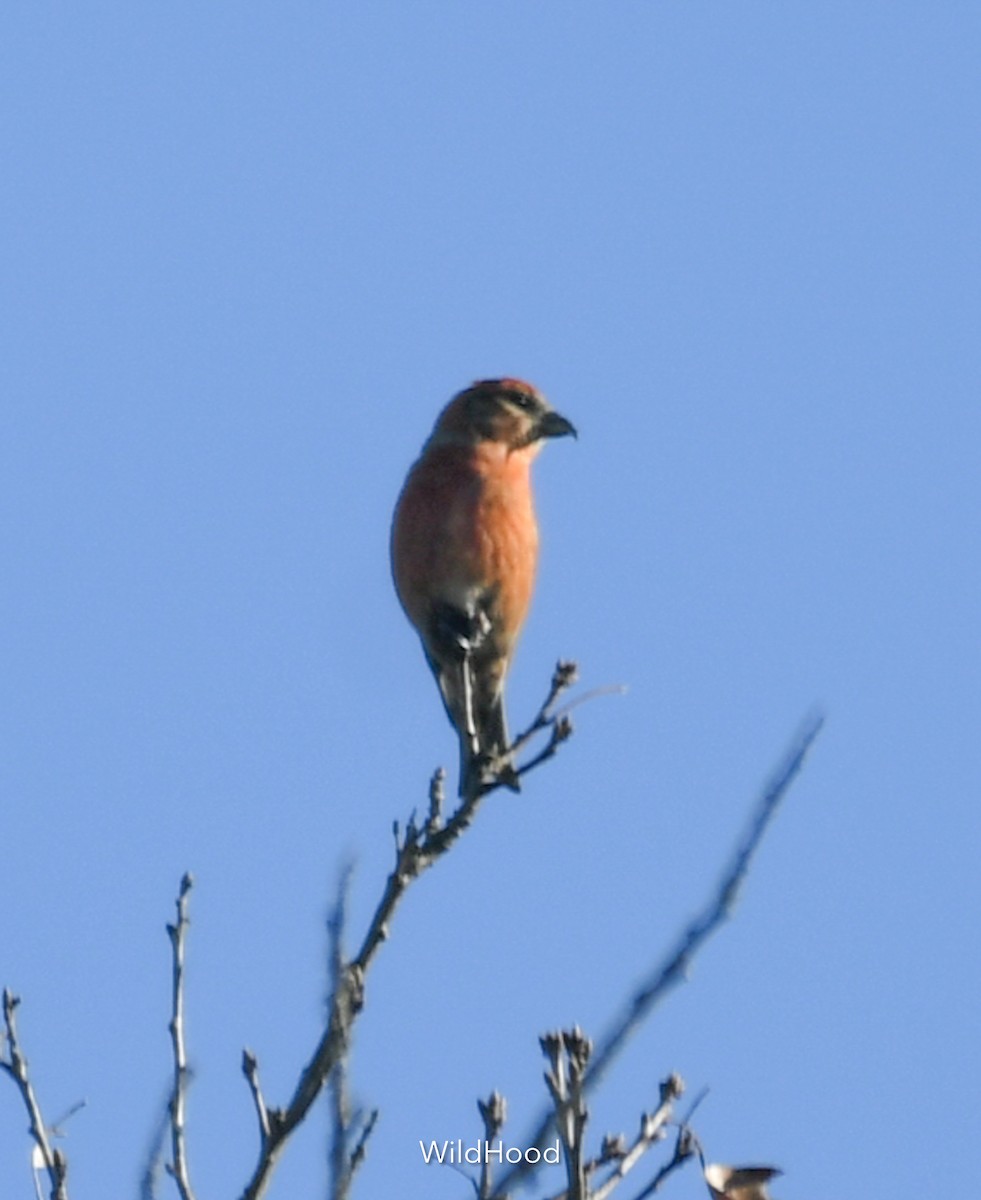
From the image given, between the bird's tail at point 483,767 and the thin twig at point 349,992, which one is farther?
the bird's tail at point 483,767

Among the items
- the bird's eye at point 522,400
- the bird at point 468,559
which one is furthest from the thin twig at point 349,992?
the bird's eye at point 522,400

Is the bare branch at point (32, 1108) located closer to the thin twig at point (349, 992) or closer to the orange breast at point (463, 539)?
the thin twig at point (349, 992)

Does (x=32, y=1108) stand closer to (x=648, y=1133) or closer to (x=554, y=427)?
(x=648, y=1133)

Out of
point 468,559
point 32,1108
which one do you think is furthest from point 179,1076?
point 468,559

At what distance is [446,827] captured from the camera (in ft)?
15.4

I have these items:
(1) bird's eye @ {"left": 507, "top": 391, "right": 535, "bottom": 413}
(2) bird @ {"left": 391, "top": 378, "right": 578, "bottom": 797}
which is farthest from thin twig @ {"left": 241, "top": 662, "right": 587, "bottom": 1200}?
(1) bird's eye @ {"left": 507, "top": 391, "right": 535, "bottom": 413}

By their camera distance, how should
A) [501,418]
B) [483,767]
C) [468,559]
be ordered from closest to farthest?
1. [483,767]
2. [468,559]
3. [501,418]

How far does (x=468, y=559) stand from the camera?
7.09 metres

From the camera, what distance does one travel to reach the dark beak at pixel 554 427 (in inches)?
303

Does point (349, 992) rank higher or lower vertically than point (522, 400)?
lower

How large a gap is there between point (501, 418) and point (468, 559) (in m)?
0.77

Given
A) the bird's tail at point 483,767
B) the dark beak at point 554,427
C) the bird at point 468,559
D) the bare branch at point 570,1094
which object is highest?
the dark beak at point 554,427

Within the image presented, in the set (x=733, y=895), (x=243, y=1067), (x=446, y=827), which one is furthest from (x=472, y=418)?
(x=733, y=895)

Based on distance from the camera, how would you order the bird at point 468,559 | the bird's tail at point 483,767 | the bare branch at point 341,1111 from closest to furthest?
1. the bare branch at point 341,1111
2. the bird's tail at point 483,767
3. the bird at point 468,559
